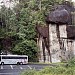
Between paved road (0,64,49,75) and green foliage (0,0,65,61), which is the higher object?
green foliage (0,0,65,61)

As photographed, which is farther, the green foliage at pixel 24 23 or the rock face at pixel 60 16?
the green foliage at pixel 24 23

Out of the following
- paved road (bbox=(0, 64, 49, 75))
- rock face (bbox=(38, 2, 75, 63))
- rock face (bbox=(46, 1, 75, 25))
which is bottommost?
paved road (bbox=(0, 64, 49, 75))

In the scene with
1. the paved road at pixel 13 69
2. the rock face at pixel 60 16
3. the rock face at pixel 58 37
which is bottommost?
the paved road at pixel 13 69

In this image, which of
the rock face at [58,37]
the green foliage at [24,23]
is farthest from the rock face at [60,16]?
the green foliage at [24,23]

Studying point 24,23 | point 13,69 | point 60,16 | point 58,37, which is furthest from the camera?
point 24,23

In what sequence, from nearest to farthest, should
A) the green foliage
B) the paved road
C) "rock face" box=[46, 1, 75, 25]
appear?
the paved road, "rock face" box=[46, 1, 75, 25], the green foliage

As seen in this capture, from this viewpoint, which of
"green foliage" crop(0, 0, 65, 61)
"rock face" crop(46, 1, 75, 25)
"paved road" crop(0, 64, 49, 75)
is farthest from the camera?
"green foliage" crop(0, 0, 65, 61)

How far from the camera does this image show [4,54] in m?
52.9

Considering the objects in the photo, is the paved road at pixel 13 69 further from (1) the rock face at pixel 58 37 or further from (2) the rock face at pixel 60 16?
(2) the rock face at pixel 60 16

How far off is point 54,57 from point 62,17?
7.50 m

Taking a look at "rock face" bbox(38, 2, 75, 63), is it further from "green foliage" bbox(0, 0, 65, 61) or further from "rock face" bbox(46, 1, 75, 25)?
"green foliage" bbox(0, 0, 65, 61)

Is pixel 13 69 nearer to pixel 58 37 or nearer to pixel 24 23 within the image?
pixel 58 37

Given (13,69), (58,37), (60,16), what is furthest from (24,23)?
(13,69)

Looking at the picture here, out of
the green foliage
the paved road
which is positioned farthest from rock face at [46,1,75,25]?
the paved road
